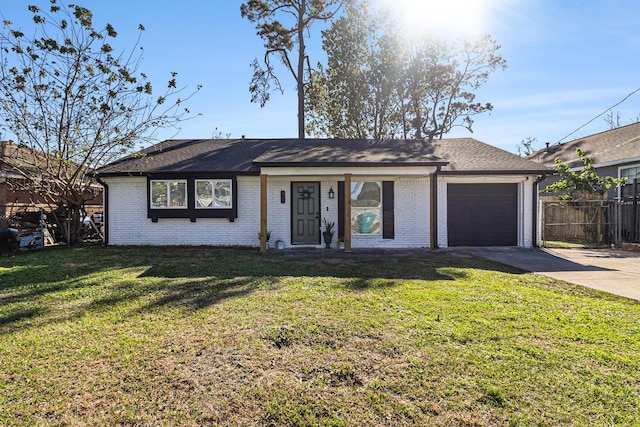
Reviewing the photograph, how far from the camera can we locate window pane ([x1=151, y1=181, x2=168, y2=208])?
11.5 meters

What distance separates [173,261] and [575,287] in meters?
8.06

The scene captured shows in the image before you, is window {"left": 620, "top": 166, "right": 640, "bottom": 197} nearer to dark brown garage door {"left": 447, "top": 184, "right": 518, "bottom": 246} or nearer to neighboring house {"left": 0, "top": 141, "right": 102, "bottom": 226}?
dark brown garage door {"left": 447, "top": 184, "right": 518, "bottom": 246}

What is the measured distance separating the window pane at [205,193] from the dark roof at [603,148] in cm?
1624

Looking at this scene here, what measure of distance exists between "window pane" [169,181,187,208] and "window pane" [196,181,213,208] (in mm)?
414

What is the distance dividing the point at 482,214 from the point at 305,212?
5613mm

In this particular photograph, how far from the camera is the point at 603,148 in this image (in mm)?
17969

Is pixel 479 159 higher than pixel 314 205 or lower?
higher

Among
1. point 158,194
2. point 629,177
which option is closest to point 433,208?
point 158,194

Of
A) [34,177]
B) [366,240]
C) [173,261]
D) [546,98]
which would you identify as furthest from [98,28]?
[546,98]

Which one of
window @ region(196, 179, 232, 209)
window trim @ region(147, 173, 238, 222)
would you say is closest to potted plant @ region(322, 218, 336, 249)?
window trim @ region(147, 173, 238, 222)

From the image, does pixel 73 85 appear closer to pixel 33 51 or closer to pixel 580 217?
pixel 33 51

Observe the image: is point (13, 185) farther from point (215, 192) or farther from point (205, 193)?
point (215, 192)

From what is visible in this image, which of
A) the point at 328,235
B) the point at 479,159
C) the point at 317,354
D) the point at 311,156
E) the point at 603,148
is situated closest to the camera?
the point at 317,354

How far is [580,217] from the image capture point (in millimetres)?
12805
